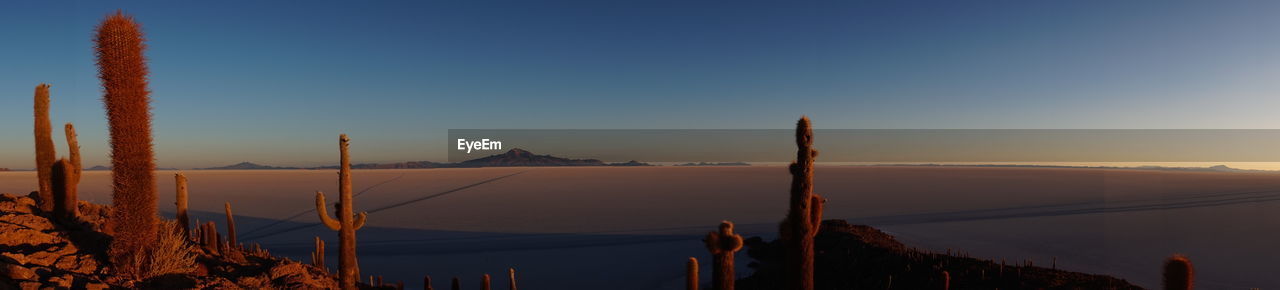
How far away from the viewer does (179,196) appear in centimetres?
1276

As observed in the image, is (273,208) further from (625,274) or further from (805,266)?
(805,266)

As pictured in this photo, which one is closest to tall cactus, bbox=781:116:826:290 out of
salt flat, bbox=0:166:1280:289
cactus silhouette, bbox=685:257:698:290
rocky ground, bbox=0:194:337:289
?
cactus silhouette, bbox=685:257:698:290

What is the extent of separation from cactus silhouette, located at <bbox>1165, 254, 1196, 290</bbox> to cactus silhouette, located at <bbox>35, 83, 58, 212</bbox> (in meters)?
20.2

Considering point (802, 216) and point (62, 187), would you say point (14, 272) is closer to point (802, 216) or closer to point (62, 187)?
point (62, 187)

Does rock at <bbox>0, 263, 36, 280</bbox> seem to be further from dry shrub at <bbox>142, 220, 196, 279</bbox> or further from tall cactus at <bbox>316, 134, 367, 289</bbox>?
tall cactus at <bbox>316, 134, 367, 289</bbox>

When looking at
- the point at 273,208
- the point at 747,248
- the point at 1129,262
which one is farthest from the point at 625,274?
the point at 273,208

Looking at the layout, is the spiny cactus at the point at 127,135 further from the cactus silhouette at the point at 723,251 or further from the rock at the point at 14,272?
the cactus silhouette at the point at 723,251

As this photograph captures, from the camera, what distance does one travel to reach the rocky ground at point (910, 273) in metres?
11.5

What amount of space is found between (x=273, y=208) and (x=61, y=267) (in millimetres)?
31561

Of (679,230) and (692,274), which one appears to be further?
(679,230)

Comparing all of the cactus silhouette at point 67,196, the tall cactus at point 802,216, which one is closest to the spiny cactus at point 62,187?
the cactus silhouette at point 67,196

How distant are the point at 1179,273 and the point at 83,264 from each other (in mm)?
15961

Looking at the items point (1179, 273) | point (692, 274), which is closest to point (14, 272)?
point (692, 274)

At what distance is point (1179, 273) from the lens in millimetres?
5785
